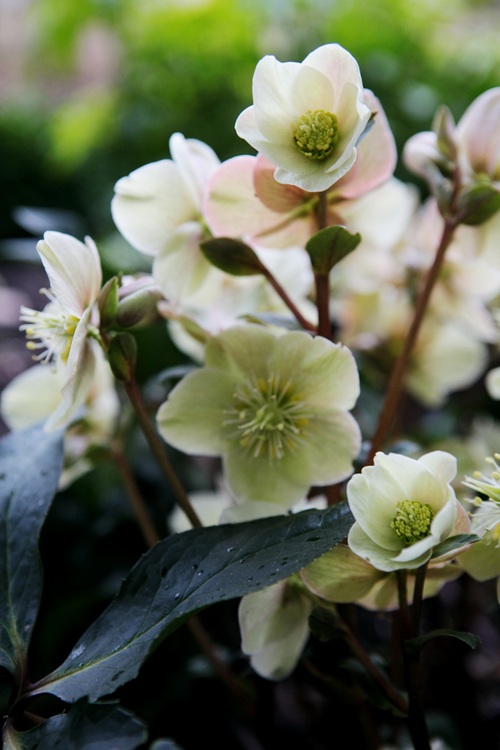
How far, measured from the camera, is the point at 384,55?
1636mm

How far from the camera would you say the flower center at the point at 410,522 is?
1.00 ft

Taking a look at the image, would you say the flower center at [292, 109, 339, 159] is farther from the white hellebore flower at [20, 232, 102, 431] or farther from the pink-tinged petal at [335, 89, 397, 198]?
the white hellebore flower at [20, 232, 102, 431]

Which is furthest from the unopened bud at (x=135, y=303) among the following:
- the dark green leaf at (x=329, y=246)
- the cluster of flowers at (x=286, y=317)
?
the dark green leaf at (x=329, y=246)

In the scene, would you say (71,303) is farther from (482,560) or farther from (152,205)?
(482,560)

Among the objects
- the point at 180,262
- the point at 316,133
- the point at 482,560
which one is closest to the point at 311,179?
the point at 316,133

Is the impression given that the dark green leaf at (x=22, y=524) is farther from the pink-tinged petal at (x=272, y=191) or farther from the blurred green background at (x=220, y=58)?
the blurred green background at (x=220, y=58)

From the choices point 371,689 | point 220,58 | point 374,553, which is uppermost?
point 220,58

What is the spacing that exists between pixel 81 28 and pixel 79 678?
87.9 inches

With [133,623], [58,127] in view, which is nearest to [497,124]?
[133,623]

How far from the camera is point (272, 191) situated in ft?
1.28

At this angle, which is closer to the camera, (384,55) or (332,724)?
(332,724)

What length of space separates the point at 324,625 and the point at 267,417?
0.44 ft

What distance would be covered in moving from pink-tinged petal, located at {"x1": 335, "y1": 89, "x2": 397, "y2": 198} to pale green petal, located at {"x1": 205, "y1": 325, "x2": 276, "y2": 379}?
0.37ft

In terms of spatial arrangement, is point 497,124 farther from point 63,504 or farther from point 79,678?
point 63,504
